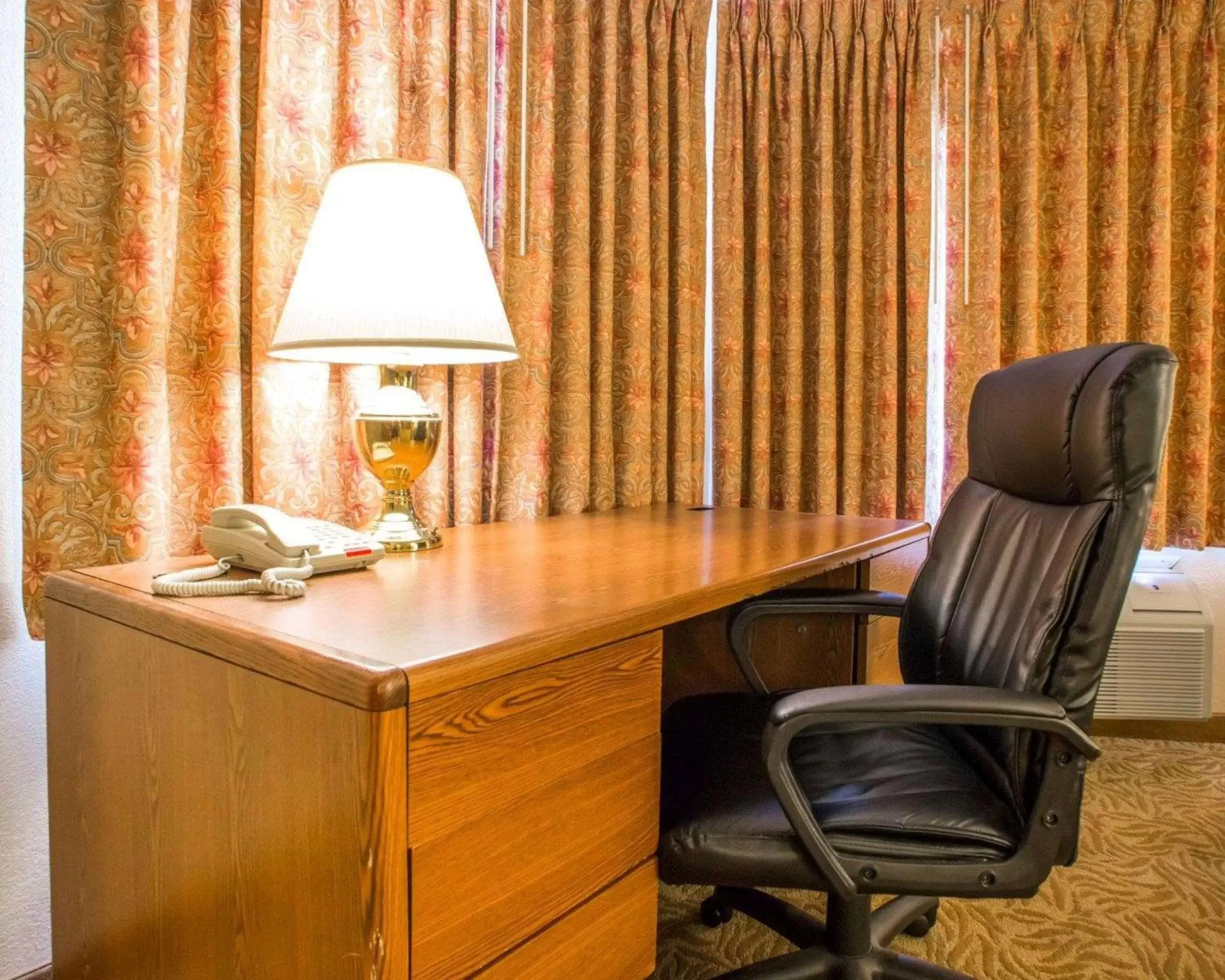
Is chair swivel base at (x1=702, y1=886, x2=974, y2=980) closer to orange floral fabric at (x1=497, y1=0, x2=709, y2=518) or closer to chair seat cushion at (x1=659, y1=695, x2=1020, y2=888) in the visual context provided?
chair seat cushion at (x1=659, y1=695, x2=1020, y2=888)

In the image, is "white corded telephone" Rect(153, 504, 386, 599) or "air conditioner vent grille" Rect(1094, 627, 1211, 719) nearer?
"white corded telephone" Rect(153, 504, 386, 599)

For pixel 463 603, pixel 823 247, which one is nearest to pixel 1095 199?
pixel 823 247

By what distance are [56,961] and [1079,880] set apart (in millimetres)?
1863

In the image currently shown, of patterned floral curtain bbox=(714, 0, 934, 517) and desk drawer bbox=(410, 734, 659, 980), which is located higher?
patterned floral curtain bbox=(714, 0, 934, 517)

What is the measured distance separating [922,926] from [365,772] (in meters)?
1.31

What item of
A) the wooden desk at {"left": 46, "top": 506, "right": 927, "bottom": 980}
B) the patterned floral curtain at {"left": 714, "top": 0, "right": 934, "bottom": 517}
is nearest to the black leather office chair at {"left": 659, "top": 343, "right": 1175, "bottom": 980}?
the wooden desk at {"left": 46, "top": 506, "right": 927, "bottom": 980}

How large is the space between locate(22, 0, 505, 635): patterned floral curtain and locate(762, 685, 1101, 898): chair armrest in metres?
0.98

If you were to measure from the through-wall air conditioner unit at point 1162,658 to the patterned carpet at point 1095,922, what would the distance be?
1.51 ft

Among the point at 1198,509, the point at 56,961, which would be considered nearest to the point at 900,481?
the point at 1198,509

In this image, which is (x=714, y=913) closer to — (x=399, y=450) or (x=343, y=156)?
(x=399, y=450)

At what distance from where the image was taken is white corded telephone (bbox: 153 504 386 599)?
984 mm

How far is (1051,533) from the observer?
1.14m

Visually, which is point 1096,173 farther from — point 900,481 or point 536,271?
point 536,271

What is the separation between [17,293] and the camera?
1276 mm
